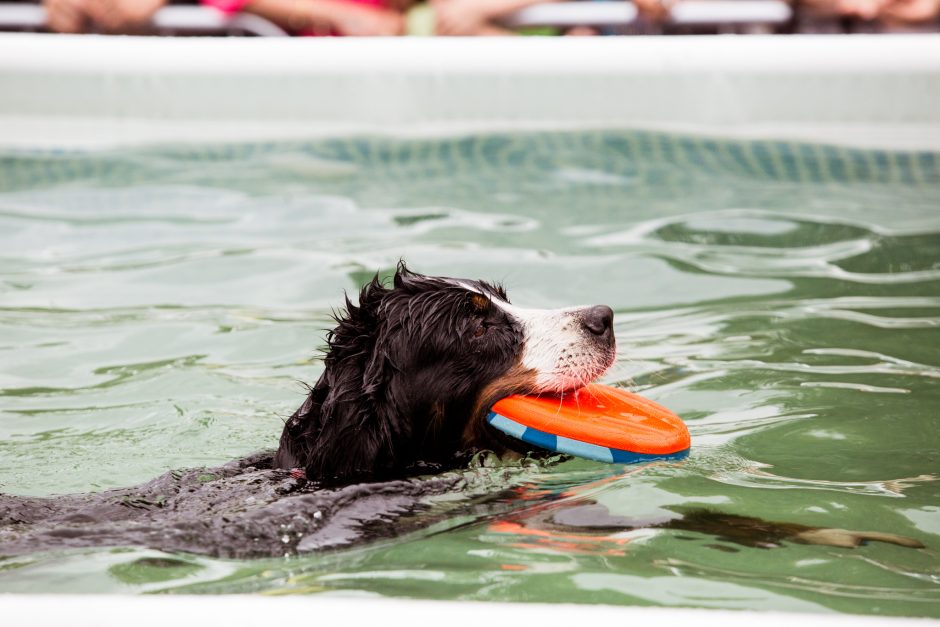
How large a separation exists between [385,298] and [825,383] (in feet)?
7.30

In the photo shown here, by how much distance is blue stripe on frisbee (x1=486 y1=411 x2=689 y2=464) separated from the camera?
4.09 m

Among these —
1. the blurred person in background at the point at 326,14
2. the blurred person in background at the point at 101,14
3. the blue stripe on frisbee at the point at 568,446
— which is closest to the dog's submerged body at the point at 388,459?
the blue stripe on frisbee at the point at 568,446

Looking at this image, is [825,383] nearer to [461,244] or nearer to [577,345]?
[577,345]

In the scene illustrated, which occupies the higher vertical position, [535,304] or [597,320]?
[597,320]

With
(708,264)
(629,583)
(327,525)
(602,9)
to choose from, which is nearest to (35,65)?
(602,9)

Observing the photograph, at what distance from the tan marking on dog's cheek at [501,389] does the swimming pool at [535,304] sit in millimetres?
123

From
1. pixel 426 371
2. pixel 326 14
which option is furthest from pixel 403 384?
pixel 326 14

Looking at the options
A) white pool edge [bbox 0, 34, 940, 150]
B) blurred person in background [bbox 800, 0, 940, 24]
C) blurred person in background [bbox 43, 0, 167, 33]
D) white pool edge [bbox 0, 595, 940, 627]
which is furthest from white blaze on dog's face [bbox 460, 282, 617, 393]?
blurred person in background [bbox 43, 0, 167, 33]

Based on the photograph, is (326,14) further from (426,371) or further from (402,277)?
(426,371)

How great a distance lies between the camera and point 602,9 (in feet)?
36.1

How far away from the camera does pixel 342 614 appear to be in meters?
2.72

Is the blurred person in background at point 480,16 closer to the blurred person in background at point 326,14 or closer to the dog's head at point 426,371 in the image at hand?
the blurred person in background at point 326,14

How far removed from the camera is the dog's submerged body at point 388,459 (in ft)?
12.2

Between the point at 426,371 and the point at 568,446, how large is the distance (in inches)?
21.1
